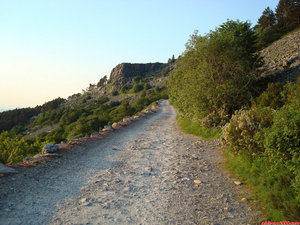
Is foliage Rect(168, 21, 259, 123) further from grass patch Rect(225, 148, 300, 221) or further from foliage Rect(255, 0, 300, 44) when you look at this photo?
foliage Rect(255, 0, 300, 44)

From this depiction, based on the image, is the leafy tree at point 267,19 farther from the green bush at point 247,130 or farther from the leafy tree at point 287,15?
the green bush at point 247,130

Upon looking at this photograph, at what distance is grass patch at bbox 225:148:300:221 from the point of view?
4324 mm

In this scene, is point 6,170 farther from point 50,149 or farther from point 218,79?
point 218,79

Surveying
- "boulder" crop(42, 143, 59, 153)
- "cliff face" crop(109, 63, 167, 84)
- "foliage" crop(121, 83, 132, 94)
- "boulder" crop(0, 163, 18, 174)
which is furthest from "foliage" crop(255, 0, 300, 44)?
"cliff face" crop(109, 63, 167, 84)

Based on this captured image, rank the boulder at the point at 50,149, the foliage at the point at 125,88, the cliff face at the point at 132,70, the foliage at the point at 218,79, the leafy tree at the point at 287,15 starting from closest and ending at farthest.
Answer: the boulder at the point at 50,149 → the foliage at the point at 218,79 → the leafy tree at the point at 287,15 → the foliage at the point at 125,88 → the cliff face at the point at 132,70

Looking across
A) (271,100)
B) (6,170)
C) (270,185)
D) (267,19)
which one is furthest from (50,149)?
(267,19)

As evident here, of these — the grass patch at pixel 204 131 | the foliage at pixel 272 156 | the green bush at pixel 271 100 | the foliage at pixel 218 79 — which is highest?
A: the foliage at pixel 218 79

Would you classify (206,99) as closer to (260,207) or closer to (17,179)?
(260,207)

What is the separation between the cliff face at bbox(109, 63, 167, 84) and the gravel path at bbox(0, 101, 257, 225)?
146755 millimetres

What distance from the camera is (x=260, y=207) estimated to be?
4918 millimetres

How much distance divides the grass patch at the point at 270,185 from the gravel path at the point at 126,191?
44cm

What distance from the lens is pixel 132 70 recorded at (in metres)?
166

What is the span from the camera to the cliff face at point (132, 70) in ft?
518

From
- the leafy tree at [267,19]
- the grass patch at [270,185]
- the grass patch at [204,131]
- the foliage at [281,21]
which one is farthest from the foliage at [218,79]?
the leafy tree at [267,19]
